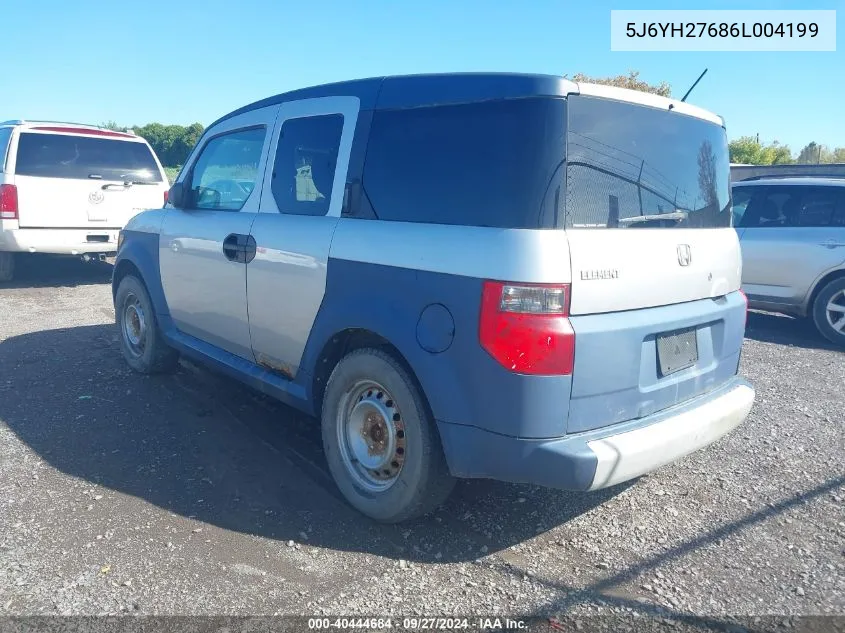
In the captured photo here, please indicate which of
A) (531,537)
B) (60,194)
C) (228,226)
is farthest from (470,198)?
(60,194)

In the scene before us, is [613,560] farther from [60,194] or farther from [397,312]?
[60,194]

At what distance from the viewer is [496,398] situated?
274 centimetres

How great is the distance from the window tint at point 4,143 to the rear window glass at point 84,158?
15 cm

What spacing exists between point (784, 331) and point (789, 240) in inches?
45.5

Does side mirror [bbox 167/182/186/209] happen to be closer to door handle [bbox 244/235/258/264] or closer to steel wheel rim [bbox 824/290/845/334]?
door handle [bbox 244/235/258/264]

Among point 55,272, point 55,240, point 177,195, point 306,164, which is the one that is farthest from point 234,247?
point 55,272

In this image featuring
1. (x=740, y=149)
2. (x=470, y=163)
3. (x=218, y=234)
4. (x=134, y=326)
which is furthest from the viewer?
(x=740, y=149)

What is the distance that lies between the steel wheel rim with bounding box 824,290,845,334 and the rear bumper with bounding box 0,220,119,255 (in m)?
8.97

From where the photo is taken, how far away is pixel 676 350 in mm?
3162

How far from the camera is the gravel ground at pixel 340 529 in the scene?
9.17 feet

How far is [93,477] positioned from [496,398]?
2.45m

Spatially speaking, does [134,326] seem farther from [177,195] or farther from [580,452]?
[580,452]

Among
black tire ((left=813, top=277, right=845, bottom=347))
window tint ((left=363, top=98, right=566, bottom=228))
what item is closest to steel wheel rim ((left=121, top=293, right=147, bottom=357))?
window tint ((left=363, top=98, right=566, bottom=228))

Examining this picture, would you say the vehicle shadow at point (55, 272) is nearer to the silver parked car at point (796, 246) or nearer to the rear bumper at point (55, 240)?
the rear bumper at point (55, 240)
